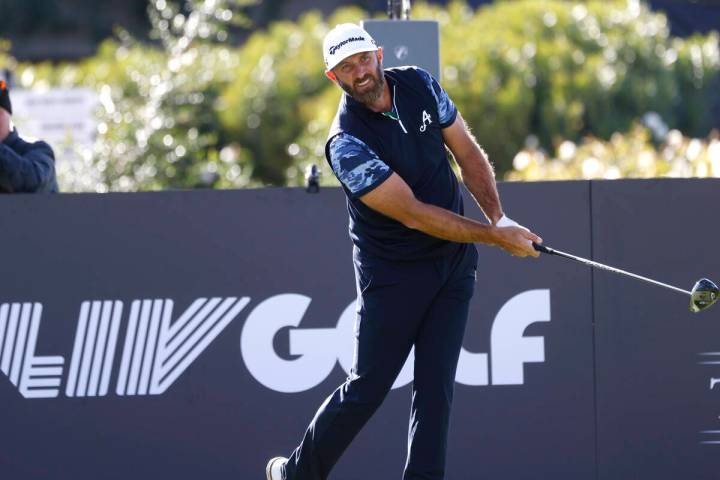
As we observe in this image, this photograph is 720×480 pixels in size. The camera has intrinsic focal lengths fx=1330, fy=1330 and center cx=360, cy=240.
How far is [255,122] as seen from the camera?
52.5ft

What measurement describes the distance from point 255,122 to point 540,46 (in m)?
3.62

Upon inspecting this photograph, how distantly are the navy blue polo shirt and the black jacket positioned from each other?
7.38ft

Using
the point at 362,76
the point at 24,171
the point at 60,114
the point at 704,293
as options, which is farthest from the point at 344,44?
the point at 60,114

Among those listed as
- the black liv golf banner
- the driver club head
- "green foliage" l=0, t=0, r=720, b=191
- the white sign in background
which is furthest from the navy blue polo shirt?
the white sign in background

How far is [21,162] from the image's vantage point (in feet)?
23.1

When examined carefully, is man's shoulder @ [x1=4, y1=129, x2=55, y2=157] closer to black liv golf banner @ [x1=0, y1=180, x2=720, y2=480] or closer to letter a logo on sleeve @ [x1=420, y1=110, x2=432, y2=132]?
black liv golf banner @ [x1=0, y1=180, x2=720, y2=480]

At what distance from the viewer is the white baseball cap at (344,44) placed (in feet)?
17.3

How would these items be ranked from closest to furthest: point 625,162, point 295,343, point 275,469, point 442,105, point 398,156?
1. point 398,156
2. point 442,105
3. point 275,469
4. point 295,343
5. point 625,162

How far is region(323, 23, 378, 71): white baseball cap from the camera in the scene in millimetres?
5273

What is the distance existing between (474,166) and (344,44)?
0.82 m

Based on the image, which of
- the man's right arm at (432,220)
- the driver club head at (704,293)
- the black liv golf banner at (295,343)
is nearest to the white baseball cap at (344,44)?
the man's right arm at (432,220)

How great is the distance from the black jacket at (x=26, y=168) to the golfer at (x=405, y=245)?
7.35 feet

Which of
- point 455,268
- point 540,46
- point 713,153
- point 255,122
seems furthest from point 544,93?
point 455,268

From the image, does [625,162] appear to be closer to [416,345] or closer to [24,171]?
[24,171]
